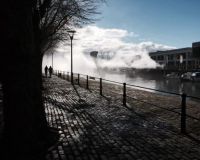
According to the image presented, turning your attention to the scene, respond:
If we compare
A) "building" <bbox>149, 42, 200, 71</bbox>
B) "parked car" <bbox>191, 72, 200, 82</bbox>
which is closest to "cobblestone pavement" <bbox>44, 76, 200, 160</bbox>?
"parked car" <bbox>191, 72, 200, 82</bbox>

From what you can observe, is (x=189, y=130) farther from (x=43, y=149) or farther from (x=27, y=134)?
(x=27, y=134)

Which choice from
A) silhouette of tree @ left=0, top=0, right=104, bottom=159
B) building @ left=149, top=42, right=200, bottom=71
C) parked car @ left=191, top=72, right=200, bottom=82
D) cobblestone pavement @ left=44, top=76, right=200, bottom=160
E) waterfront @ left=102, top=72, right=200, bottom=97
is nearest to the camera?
silhouette of tree @ left=0, top=0, right=104, bottom=159

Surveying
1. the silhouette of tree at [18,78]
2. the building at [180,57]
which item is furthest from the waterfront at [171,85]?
the building at [180,57]

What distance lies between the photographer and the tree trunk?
5.02 meters

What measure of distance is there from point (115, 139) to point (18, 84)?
2.88 meters

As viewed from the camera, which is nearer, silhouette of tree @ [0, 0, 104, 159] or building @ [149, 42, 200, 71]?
silhouette of tree @ [0, 0, 104, 159]

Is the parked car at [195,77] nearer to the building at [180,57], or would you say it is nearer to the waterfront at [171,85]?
the waterfront at [171,85]

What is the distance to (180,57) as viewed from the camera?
358 feet

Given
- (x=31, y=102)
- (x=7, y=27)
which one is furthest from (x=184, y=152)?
(x=7, y=27)

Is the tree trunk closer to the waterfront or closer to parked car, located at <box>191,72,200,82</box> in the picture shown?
the waterfront

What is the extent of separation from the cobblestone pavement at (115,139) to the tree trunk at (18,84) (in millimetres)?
661

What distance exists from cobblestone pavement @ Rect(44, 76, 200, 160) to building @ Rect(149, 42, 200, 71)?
8650 centimetres

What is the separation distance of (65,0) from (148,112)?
294 inches

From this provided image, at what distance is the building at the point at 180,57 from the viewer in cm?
9388
